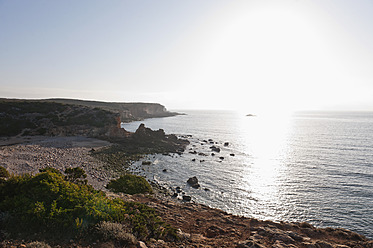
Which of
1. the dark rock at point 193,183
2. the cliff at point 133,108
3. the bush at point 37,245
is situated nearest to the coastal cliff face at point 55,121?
the dark rock at point 193,183

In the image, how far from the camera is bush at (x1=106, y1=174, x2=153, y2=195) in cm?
1755

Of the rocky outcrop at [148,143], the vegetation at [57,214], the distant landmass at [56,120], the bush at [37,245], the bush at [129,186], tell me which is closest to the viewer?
the bush at [37,245]

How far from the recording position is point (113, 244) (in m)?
6.91

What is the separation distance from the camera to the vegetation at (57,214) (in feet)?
22.9

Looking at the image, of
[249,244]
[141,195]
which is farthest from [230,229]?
[141,195]

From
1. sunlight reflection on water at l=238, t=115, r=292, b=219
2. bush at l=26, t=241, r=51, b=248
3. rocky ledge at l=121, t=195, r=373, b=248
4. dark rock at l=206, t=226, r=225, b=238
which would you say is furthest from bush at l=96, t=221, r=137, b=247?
sunlight reflection on water at l=238, t=115, r=292, b=219

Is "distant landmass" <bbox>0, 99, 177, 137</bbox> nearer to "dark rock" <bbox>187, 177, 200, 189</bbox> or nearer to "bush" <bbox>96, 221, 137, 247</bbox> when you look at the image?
"dark rock" <bbox>187, 177, 200, 189</bbox>

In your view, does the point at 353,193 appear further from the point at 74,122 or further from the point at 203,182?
the point at 74,122

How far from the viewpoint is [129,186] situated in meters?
17.7

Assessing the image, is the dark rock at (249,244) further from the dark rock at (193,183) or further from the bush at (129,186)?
the dark rock at (193,183)

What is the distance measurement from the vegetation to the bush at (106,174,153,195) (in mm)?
8254

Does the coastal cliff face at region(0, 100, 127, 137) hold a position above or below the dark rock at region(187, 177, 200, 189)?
above

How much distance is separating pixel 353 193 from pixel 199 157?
23.9 m

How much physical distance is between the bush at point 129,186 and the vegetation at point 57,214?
27.1 ft
